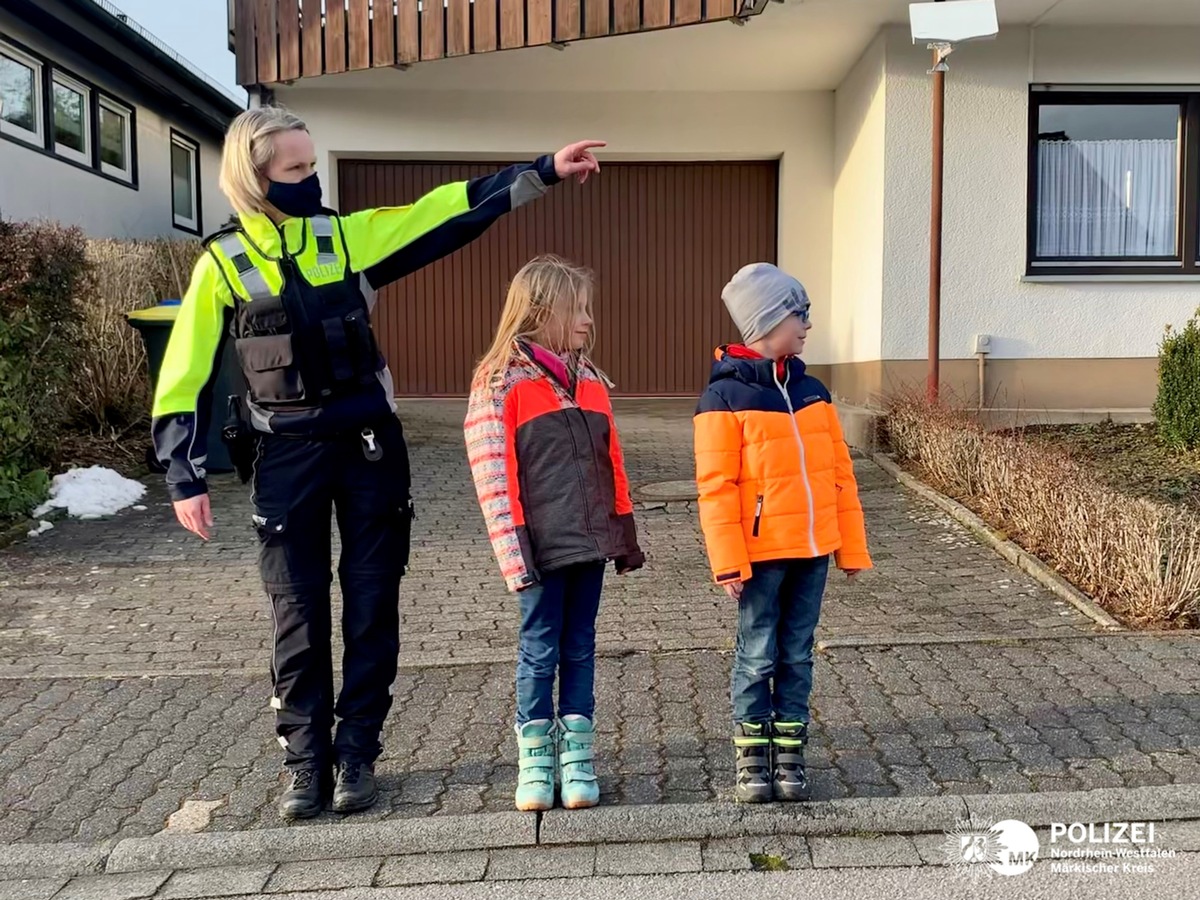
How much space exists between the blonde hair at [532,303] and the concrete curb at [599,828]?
4.26ft

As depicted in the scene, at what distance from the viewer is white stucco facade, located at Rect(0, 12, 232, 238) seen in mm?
12812

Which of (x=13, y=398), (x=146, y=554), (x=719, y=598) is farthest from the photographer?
(x=13, y=398)

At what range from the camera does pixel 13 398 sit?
7184 mm

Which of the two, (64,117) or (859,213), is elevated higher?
(64,117)

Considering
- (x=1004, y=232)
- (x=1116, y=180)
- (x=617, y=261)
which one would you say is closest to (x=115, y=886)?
(x=1004, y=232)

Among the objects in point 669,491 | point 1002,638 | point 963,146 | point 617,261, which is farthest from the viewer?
point 617,261

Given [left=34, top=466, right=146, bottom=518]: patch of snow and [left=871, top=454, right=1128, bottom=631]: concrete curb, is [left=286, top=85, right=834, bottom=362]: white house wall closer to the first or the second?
[left=871, top=454, right=1128, bottom=631]: concrete curb

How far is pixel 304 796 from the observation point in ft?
11.0

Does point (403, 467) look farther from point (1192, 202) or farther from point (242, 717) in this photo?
point (1192, 202)

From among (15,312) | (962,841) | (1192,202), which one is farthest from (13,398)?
(1192,202)

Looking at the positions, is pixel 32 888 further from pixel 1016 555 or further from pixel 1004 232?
pixel 1004 232

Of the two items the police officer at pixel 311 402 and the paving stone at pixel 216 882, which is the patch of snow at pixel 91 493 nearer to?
the police officer at pixel 311 402

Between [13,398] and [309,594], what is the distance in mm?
4870

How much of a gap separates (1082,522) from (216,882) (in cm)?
416
